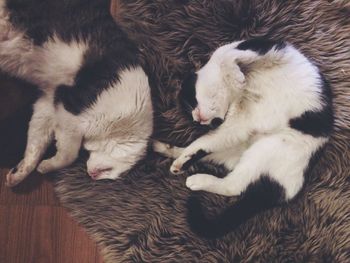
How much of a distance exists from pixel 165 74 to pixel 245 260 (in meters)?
0.76

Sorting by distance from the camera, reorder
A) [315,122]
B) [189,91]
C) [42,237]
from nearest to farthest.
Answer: [315,122] < [189,91] < [42,237]

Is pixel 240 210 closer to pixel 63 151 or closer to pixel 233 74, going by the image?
pixel 233 74

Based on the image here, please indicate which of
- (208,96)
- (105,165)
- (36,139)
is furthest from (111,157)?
(208,96)

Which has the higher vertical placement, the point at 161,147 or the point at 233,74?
the point at 233,74

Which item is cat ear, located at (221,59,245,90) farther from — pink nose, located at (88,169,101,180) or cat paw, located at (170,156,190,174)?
pink nose, located at (88,169,101,180)

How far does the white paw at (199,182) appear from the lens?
178 cm

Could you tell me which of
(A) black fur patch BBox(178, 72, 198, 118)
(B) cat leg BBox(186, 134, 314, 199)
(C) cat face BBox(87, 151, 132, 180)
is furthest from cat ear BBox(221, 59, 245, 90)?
(C) cat face BBox(87, 151, 132, 180)

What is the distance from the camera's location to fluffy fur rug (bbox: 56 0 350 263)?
1825mm

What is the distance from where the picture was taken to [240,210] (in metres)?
1.69

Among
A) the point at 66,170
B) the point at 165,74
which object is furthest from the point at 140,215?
the point at 165,74

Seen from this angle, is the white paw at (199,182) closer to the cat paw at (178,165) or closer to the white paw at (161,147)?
the cat paw at (178,165)

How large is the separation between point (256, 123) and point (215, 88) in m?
0.19

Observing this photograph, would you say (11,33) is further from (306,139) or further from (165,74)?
(306,139)

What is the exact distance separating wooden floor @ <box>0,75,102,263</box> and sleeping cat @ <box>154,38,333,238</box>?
455mm
